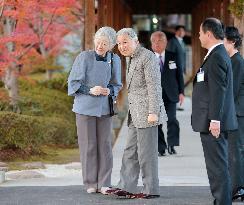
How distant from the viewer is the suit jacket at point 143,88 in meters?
8.90

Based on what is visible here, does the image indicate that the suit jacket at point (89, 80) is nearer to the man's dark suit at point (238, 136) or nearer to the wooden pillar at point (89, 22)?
the man's dark suit at point (238, 136)

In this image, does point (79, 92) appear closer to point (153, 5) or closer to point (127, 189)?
point (127, 189)

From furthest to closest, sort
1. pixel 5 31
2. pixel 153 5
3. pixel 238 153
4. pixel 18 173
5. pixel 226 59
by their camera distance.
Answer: pixel 153 5
pixel 5 31
pixel 18 173
pixel 238 153
pixel 226 59

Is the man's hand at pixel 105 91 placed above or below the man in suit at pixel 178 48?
below

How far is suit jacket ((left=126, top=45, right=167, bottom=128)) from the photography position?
890cm

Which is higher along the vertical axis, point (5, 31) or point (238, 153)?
point (5, 31)

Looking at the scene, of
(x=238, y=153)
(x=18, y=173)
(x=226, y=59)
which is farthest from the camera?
(x=18, y=173)

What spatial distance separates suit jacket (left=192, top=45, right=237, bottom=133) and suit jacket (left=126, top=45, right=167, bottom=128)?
3.04 ft

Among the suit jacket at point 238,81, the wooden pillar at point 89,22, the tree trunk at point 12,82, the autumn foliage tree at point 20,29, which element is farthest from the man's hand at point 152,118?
the tree trunk at point 12,82

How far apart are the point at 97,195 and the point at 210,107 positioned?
2067mm

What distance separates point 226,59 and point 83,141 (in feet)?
7.24

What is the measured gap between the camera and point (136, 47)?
906 centimetres

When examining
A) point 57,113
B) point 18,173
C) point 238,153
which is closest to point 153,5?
point 57,113

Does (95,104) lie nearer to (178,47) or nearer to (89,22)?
(89,22)
